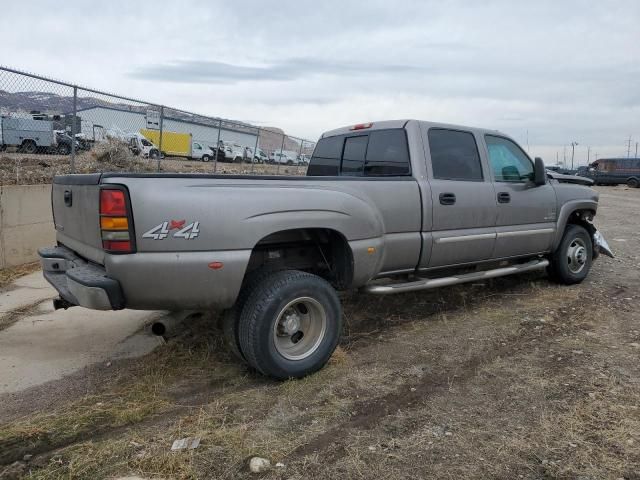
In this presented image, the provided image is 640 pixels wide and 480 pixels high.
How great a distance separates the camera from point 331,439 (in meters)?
2.94

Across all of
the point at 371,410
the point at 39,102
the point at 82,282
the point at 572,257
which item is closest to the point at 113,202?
the point at 82,282

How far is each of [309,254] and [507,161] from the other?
2.66 meters

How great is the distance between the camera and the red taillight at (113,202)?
3094 millimetres

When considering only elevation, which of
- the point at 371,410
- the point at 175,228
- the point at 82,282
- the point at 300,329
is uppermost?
the point at 175,228

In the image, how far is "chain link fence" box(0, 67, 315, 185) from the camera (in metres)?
7.73

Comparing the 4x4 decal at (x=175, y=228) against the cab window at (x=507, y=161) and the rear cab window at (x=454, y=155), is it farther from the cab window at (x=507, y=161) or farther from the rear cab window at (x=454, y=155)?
the cab window at (x=507, y=161)

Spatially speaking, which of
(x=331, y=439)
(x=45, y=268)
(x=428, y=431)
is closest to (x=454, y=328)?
(x=428, y=431)

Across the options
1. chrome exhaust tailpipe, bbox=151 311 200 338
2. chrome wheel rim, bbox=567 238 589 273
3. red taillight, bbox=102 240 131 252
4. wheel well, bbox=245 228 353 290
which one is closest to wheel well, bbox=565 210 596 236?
chrome wheel rim, bbox=567 238 589 273

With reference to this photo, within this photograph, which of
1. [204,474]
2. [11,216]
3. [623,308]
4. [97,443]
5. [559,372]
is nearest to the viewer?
[204,474]

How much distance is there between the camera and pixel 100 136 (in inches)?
382

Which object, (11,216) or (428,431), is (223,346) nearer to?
(428,431)

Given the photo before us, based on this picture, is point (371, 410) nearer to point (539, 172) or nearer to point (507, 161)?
point (507, 161)

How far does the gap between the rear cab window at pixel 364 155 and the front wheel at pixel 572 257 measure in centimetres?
276

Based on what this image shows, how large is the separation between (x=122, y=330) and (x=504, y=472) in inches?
143
